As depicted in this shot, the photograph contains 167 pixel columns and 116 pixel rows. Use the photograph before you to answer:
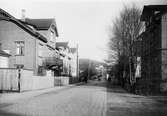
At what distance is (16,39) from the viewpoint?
31.2 metres

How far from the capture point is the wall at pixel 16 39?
31.1 metres

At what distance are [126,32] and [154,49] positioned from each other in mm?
4267

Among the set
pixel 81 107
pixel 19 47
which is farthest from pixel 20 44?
pixel 81 107

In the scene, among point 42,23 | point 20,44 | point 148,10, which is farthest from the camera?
point 42,23

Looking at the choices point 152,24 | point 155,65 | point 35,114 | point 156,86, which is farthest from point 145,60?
point 35,114

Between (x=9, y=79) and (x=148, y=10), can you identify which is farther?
(x=148, y=10)

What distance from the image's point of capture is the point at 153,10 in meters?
29.0

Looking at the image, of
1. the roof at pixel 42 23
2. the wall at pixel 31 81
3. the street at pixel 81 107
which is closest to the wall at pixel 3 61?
the wall at pixel 31 81

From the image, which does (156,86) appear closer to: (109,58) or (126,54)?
(126,54)

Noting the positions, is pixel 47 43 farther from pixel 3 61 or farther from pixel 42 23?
pixel 3 61

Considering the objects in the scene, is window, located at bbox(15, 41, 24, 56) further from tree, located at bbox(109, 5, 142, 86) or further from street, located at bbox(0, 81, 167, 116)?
street, located at bbox(0, 81, 167, 116)

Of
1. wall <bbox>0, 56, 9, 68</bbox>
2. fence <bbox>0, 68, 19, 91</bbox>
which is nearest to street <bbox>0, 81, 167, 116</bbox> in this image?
fence <bbox>0, 68, 19, 91</bbox>

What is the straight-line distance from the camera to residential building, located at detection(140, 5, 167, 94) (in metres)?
23.5

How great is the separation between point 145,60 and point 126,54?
2513 millimetres
